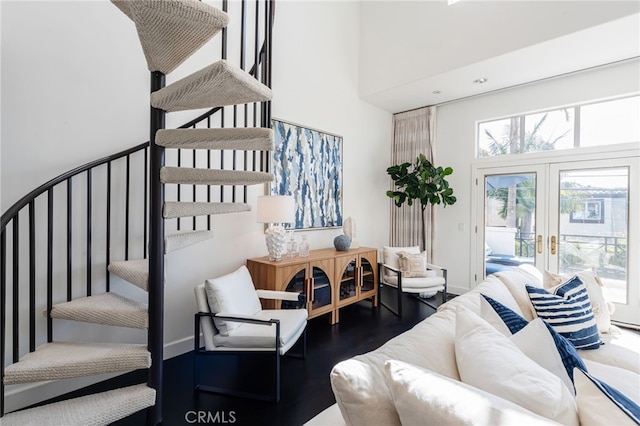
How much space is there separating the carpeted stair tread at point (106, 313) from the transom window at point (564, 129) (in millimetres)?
4529

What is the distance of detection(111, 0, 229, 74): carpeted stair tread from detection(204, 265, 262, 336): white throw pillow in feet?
4.80

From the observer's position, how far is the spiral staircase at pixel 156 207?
1.34m

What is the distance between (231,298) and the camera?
222 cm

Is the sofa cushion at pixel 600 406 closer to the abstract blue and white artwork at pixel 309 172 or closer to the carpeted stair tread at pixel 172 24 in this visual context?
the carpeted stair tread at pixel 172 24

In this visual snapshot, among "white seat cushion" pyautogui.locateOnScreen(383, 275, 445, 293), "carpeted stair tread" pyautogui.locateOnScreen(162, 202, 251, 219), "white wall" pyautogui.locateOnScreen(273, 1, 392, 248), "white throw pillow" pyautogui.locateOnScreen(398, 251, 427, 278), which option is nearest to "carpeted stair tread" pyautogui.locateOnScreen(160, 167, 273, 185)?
"carpeted stair tread" pyautogui.locateOnScreen(162, 202, 251, 219)

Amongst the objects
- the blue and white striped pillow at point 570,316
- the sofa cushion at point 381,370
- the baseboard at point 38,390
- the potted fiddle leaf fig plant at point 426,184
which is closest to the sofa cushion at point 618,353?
the blue and white striped pillow at point 570,316

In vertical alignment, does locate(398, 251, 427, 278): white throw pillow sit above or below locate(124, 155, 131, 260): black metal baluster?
below

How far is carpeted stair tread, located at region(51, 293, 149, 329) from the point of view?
170 centimetres

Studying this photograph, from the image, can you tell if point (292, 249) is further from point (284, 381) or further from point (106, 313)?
point (106, 313)

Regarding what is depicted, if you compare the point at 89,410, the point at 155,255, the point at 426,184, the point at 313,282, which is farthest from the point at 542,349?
the point at 426,184

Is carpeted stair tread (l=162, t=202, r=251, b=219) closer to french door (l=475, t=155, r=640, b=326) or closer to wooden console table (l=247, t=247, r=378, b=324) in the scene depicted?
wooden console table (l=247, t=247, r=378, b=324)

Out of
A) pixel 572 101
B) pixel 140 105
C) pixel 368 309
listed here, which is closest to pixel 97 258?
pixel 140 105

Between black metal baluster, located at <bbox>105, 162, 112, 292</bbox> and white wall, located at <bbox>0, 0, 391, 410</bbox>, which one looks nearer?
white wall, located at <bbox>0, 0, 391, 410</bbox>

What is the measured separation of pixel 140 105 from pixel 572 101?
4696 mm
